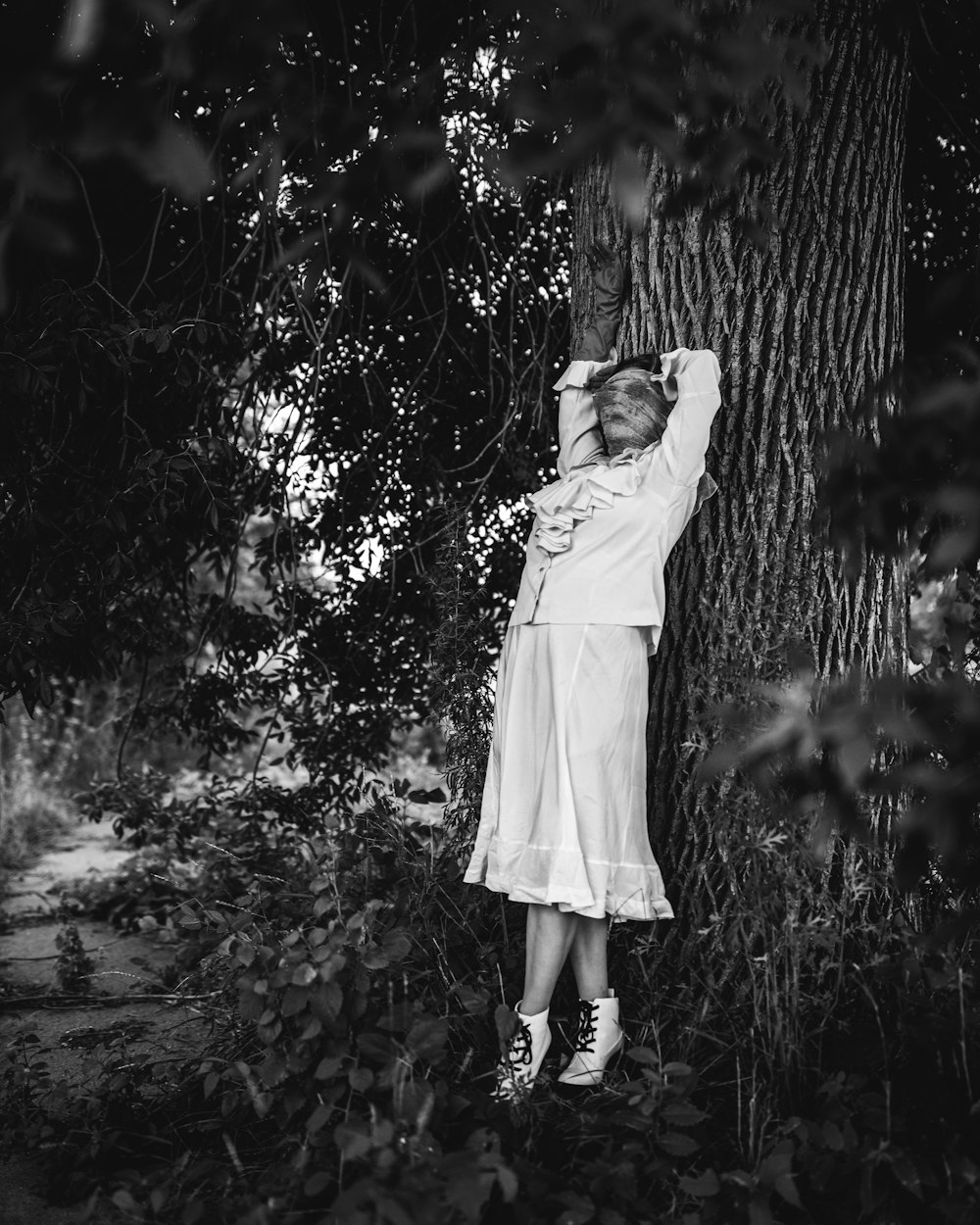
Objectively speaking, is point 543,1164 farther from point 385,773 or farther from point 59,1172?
point 385,773

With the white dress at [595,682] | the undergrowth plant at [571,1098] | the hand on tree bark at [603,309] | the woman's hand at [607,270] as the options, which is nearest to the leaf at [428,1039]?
the undergrowth plant at [571,1098]

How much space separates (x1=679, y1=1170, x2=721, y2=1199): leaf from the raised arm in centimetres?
182

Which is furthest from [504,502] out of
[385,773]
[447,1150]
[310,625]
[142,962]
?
[447,1150]

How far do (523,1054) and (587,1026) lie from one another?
0.18 metres

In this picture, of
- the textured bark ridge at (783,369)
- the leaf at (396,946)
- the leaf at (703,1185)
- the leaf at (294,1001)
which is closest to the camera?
the leaf at (703,1185)

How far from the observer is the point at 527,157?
53.7 inches

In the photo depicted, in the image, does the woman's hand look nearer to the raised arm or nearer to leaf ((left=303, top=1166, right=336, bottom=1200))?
the raised arm

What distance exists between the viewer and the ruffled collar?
267 centimetres

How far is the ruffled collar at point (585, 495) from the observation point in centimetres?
267

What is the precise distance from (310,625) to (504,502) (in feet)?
3.19

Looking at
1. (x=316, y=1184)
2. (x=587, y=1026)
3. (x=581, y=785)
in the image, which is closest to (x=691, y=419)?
(x=581, y=785)

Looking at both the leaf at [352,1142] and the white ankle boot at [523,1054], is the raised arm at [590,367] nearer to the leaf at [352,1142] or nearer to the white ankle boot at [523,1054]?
the white ankle boot at [523,1054]

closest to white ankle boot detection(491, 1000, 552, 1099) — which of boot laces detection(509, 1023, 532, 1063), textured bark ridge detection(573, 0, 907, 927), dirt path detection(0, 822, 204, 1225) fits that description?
boot laces detection(509, 1023, 532, 1063)

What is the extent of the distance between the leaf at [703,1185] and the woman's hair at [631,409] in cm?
175
